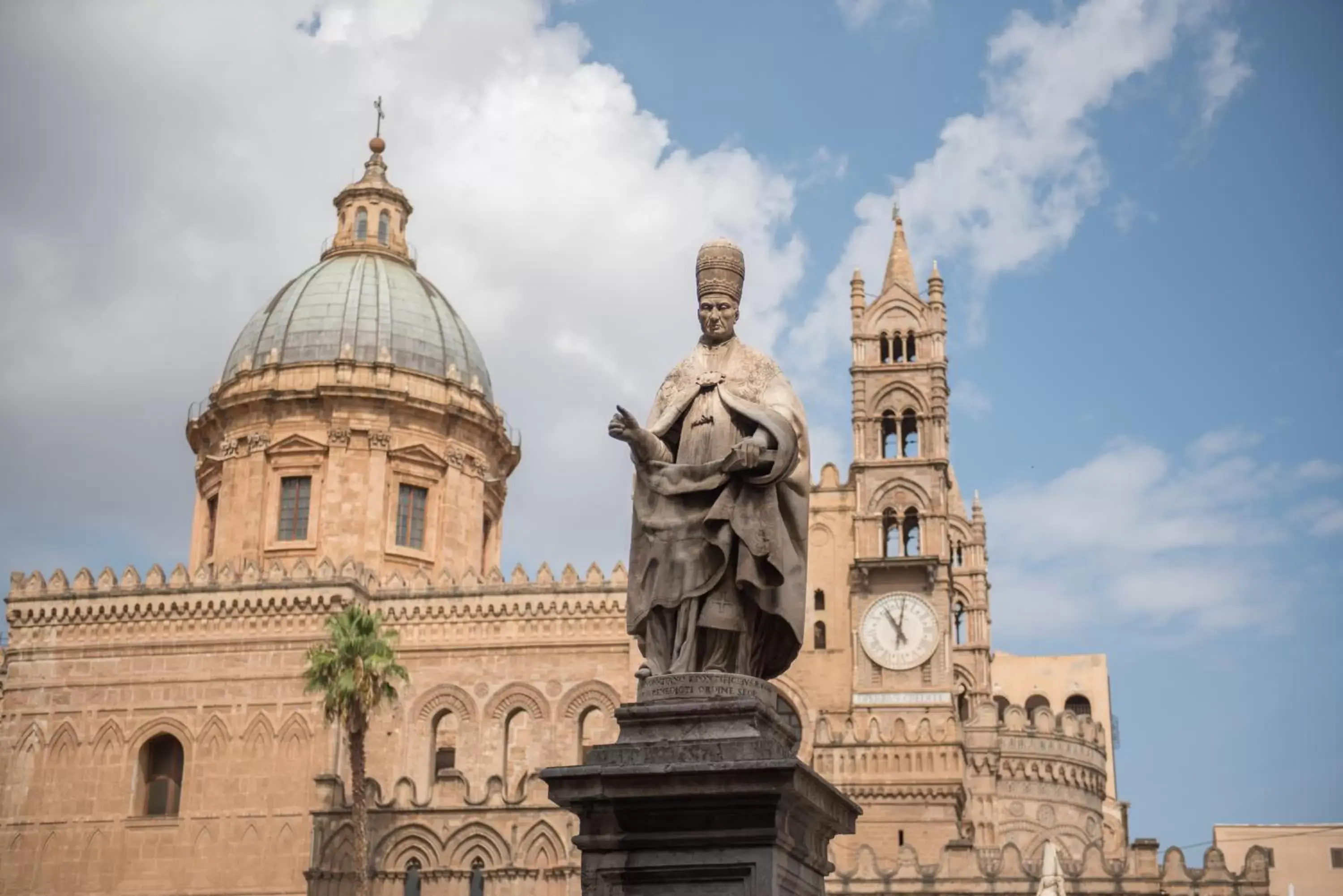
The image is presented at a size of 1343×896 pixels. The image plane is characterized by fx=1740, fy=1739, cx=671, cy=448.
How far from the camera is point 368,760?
46812mm

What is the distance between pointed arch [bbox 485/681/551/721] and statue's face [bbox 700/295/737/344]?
38313 mm

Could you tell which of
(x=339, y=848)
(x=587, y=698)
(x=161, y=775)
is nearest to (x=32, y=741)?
(x=161, y=775)

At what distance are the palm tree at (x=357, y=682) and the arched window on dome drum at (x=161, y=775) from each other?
642 cm

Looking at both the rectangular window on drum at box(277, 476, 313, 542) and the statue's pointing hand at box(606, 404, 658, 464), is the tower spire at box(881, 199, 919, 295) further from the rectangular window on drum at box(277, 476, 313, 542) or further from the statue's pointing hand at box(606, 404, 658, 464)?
the statue's pointing hand at box(606, 404, 658, 464)

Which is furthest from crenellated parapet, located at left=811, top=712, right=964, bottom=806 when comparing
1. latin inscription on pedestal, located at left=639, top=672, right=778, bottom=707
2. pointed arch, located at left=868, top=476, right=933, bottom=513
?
latin inscription on pedestal, located at left=639, top=672, right=778, bottom=707

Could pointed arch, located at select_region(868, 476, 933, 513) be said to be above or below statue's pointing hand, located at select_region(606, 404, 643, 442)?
above

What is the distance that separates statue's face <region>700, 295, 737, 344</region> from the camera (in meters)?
8.98

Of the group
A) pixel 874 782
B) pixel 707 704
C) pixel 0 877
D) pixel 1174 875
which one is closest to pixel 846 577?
pixel 874 782

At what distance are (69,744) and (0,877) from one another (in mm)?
3893

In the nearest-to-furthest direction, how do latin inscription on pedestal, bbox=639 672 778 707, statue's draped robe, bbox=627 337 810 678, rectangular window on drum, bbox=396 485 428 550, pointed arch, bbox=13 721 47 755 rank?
latin inscription on pedestal, bbox=639 672 778 707, statue's draped robe, bbox=627 337 810 678, pointed arch, bbox=13 721 47 755, rectangular window on drum, bbox=396 485 428 550

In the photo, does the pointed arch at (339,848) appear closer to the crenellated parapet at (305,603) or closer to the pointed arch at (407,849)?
the pointed arch at (407,849)

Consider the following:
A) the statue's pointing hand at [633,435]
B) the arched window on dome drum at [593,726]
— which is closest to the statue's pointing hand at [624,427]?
the statue's pointing hand at [633,435]

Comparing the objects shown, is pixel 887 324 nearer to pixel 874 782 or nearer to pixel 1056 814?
pixel 874 782

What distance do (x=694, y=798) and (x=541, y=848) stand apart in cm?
3288
